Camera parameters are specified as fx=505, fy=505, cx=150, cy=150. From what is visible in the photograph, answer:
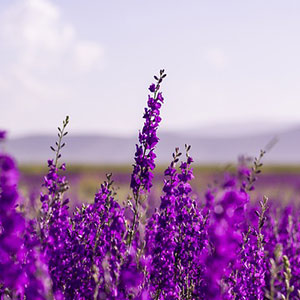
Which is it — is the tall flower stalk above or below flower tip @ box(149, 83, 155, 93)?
below

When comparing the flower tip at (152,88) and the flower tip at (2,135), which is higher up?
the flower tip at (152,88)

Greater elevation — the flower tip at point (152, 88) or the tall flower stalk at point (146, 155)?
the flower tip at point (152, 88)

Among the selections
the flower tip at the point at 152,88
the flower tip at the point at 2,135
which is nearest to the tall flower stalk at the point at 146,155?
the flower tip at the point at 152,88

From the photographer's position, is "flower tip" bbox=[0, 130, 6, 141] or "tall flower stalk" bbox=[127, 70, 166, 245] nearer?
"flower tip" bbox=[0, 130, 6, 141]

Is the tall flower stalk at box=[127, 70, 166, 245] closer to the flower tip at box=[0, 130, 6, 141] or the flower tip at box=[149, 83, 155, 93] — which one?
the flower tip at box=[149, 83, 155, 93]

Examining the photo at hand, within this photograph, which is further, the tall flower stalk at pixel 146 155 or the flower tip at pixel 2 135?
the tall flower stalk at pixel 146 155

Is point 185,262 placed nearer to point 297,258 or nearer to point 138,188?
point 138,188

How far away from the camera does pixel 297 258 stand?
19.6 ft

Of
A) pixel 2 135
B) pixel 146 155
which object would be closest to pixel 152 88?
pixel 146 155

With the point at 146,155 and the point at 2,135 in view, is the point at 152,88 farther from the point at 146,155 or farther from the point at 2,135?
the point at 2,135

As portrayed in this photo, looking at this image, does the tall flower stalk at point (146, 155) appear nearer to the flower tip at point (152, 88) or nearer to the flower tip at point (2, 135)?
the flower tip at point (152, 88)

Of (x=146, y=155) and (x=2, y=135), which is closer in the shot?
(x=2, y=135)

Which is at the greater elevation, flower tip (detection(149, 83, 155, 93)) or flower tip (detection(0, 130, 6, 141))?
flower tip (detection(149, 83, 155, 93))

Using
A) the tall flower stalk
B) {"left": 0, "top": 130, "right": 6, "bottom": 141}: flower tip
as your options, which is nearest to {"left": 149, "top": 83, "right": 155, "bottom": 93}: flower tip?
the tall flower stalk
